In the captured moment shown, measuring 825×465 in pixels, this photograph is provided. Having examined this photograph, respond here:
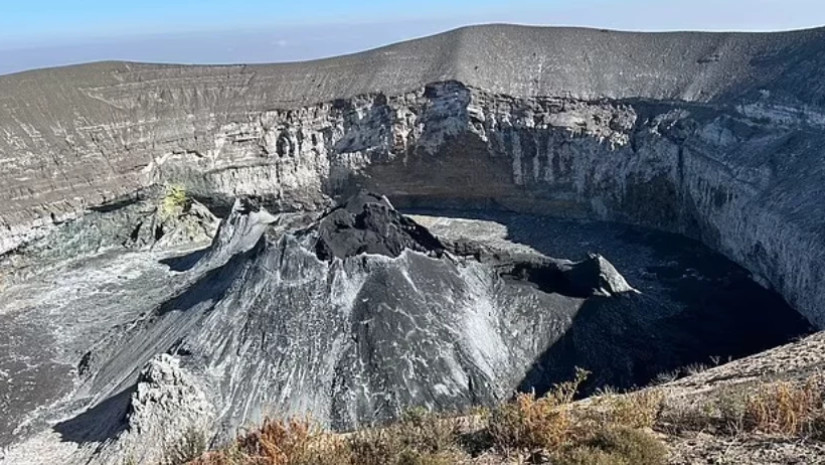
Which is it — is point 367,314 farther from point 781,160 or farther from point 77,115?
point 77,115

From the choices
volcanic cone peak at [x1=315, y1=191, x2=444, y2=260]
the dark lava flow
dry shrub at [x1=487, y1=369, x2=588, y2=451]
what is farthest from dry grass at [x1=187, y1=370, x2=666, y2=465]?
volcanic cone peak at [x1=315, y1=191, x2=444, y2=260]

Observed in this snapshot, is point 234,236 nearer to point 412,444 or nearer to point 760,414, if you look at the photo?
point 412,444

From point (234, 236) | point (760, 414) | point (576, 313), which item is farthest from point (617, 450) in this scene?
point (234, 236)

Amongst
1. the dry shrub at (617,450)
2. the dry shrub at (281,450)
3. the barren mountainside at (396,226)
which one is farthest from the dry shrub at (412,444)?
the barren mountainside at (396,226)

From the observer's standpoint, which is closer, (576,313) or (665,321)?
(576,313)

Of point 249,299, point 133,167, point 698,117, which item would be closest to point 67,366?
point 249,299

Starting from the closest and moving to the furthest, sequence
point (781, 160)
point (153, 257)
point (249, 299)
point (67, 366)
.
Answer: point (249, 299), point (67, 366), point (781, 160), point (153, 257)
